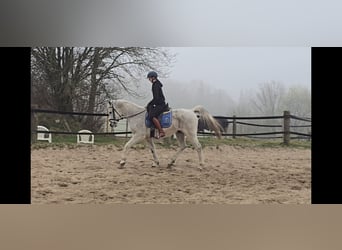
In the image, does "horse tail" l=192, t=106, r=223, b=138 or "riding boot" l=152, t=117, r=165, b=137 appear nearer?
"horse tail" l=192, t=106, r=223, b=138

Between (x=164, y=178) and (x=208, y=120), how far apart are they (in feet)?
2.00

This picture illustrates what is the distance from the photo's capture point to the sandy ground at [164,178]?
4809 millimetres

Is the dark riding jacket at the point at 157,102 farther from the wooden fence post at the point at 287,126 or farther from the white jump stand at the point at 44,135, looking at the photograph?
the wooden fence post at the point at 287,126

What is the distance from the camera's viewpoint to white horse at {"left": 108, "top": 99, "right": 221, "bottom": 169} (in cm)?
482

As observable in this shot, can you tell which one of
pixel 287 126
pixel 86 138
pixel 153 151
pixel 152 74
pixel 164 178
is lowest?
pixel 164 178

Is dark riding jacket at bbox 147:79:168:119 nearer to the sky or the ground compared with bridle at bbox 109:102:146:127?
nearer to the sky

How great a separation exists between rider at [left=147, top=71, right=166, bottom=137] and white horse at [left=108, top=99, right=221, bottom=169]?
0.18ft

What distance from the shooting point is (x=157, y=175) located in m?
4.82

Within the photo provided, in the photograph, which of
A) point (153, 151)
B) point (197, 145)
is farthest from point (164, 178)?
point (197, 145)

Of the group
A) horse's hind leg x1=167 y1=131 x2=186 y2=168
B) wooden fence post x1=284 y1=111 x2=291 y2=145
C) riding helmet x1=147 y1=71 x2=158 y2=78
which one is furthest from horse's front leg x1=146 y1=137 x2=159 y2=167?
wooden fence post x1=284 y1=111 x2=291 y2=145

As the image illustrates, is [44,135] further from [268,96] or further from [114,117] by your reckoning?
[268,96]

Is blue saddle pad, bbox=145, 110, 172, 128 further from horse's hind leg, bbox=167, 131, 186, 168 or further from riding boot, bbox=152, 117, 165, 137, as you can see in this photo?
horse's hind leg, bbox=167, 131, 186, 168

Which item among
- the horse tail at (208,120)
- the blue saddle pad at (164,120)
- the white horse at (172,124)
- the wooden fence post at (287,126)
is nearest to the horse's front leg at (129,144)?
the white horse at (172,124)

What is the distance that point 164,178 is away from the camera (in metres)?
4.82
